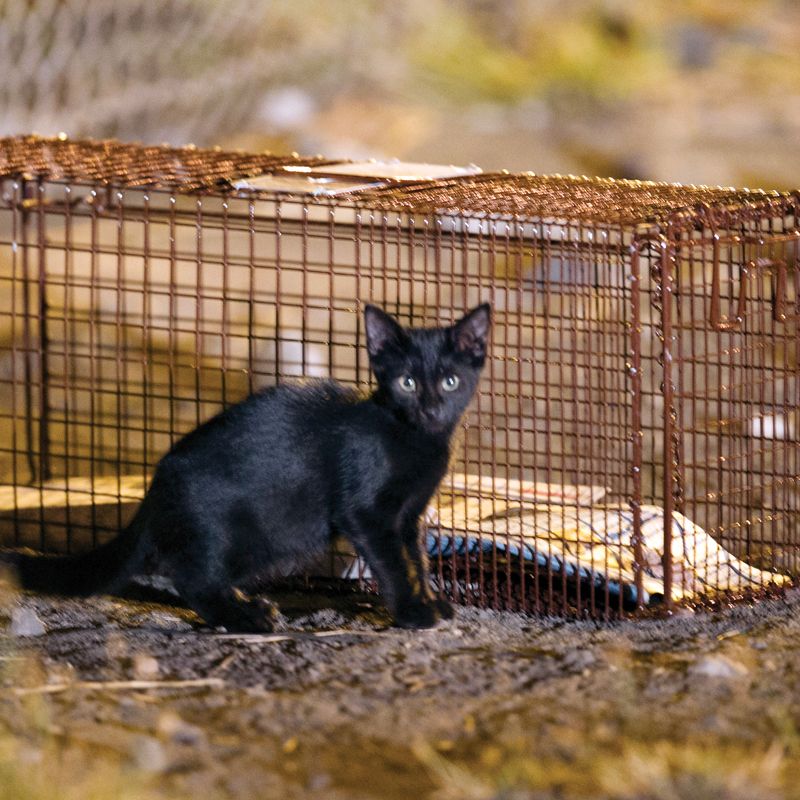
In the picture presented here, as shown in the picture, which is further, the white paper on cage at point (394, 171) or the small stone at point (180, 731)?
the white paper on cage at point (394, 171)

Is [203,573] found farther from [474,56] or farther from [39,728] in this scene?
[474,56]

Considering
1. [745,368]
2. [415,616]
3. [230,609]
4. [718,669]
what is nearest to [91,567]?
[230,609]

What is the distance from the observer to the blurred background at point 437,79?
665cm

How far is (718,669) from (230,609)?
3.29 feet

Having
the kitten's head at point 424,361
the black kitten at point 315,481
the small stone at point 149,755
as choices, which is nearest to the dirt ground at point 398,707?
the small stone at point 149,755

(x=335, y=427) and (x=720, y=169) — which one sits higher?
(x=720, y=169)

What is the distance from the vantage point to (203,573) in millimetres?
2787

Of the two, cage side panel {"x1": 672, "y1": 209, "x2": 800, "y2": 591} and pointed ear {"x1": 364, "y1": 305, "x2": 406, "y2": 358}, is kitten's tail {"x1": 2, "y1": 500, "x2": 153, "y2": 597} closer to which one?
pointed ear {"x1": 364, "y1": 305, "x2": 406, "y2": 358}

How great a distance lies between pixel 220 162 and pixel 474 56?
754cm

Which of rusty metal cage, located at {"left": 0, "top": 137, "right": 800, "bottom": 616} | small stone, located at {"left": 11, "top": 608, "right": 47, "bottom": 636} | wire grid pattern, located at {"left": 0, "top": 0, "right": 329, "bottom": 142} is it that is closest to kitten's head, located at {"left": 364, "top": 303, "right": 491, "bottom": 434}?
rusty metal cage, located at {"left": 0, "top": 137, "right": 800, "bottom": 616}

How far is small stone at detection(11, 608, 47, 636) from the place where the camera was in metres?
2.73

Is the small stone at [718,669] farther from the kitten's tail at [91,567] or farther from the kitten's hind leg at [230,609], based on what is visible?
the kitten's tail at [91,567]

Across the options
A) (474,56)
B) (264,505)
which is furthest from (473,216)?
(474,56)

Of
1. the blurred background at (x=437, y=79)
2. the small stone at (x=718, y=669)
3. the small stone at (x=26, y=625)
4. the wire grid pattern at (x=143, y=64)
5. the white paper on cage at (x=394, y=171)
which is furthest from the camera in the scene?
the blurred background at (x=437, y=79)
